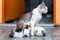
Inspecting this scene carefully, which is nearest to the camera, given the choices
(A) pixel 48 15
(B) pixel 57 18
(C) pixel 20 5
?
(B) pixel 57 18

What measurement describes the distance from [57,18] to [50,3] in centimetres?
183

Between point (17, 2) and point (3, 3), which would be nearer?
point (3, 3)

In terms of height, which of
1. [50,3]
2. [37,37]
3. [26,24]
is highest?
[50,3]

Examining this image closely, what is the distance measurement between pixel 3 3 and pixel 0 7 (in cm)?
11

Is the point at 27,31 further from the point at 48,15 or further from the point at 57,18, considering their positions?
the point at 48,15

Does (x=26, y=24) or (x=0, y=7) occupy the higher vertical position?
(x=0, y=7)

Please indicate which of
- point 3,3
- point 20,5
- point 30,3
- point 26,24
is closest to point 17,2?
point 20,5

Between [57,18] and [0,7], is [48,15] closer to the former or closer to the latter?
[57,18]

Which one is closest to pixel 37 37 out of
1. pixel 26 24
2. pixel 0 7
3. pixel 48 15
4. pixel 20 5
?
pixel 26 24

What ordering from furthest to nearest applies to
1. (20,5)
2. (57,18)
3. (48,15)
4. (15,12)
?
(48,15), (20,5), (15,12), (57,18)

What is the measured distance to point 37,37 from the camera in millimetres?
2832

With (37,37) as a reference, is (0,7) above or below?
above

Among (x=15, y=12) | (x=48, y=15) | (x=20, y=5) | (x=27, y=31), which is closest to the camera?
(x=27, y=31)

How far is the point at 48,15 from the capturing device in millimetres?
5512
